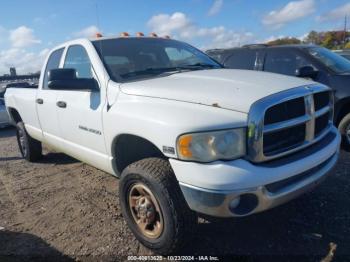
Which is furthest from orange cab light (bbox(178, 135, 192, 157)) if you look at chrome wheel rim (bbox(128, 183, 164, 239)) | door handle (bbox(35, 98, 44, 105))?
door handle (bbox(35, 98, 44, 105))

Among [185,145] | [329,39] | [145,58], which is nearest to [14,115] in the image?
[145,58]

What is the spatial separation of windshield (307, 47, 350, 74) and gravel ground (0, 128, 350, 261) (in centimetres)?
202

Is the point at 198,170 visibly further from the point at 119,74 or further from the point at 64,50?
the point at 64,50

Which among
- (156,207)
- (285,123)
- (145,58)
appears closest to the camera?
(285,123)

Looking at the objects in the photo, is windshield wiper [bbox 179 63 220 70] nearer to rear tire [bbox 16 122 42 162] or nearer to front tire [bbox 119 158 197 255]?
front tire [bbox 119 158 197 255]

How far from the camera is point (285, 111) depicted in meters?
2.62

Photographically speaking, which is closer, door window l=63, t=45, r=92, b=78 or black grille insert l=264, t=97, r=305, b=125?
black grille insert l=264, t=97, r=305, b=125

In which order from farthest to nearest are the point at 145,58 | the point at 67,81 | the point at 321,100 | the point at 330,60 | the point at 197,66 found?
the point at 330,60 < the point at 197,66 < the point at 145,58 < the point at 67,81 < the point at 321,100

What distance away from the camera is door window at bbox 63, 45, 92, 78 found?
3.76 metres

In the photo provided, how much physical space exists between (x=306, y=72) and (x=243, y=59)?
151 centimetres

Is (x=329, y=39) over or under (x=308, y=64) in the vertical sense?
over

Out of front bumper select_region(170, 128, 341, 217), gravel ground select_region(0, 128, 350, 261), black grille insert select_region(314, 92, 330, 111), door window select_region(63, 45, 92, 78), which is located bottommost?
gravel ground select_region(0, 128, 350, 261)

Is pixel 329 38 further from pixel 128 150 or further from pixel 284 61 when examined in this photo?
pixel 128 150

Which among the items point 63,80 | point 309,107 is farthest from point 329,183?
point 63,80
